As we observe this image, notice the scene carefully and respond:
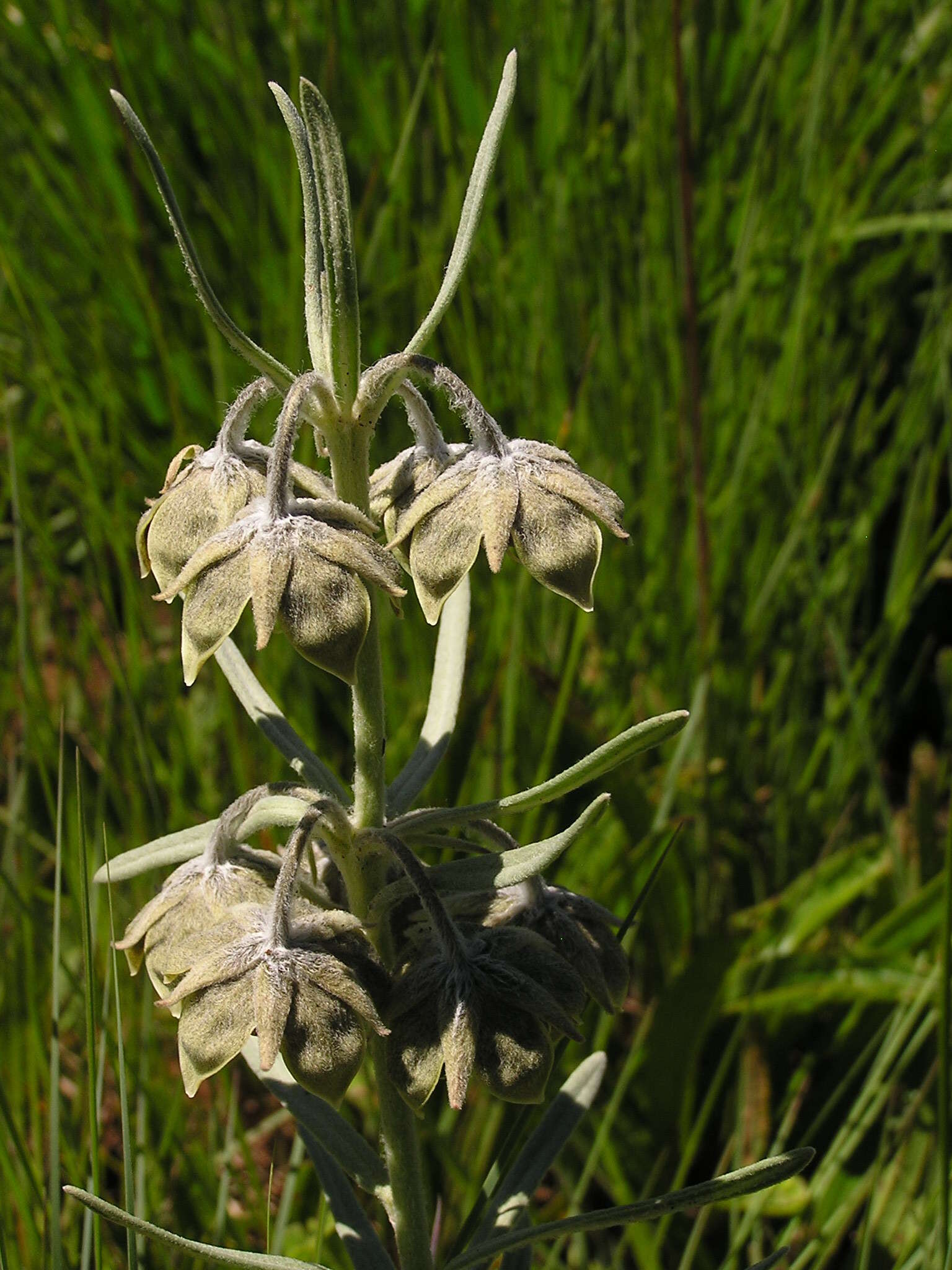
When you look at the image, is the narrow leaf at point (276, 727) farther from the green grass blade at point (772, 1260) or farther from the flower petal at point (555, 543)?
the green grass blade at point (772, 1260)

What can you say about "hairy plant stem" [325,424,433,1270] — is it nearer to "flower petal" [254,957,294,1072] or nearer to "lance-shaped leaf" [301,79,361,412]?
"lance-shaped leaf" [301,79,361,412]

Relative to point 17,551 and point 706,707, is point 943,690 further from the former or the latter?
point 17,551

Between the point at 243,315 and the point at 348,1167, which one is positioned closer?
the point at 348,1167

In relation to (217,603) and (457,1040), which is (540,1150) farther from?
(217,603)

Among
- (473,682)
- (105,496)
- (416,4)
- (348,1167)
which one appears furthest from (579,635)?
(416,4)

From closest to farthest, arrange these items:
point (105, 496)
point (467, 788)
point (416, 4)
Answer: point (467, 788)
point (105, 496)
point (416, 4)

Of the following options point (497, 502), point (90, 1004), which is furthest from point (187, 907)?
point (497, 502)
